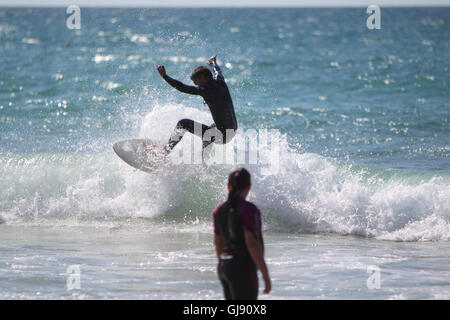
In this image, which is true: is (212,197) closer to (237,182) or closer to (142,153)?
(142,153)

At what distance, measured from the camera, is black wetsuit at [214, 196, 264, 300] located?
4660mm

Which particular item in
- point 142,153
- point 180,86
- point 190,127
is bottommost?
point 142,153

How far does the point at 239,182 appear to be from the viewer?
4719mm

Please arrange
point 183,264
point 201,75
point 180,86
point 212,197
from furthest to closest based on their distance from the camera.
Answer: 1. point 212,197
2. point 180,86
3. point 201,75
4. point 183,264

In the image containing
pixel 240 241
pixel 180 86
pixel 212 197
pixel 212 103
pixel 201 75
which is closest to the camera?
pixel 240 241

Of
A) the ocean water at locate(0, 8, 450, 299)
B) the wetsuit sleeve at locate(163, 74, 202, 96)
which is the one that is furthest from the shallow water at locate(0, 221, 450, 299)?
the wetsuit sleeve at locate(163, 74, 202, 96)

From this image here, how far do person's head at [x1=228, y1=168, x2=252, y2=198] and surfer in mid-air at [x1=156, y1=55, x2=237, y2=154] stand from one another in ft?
11.9

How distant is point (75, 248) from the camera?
8742 mm

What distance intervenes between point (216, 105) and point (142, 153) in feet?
6.76

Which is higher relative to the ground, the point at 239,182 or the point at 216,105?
the point at 216,105

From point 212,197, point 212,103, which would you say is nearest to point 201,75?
point 212,103

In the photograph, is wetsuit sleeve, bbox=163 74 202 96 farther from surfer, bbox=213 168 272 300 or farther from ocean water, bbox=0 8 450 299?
surfer, bbox=213 168 272 300
